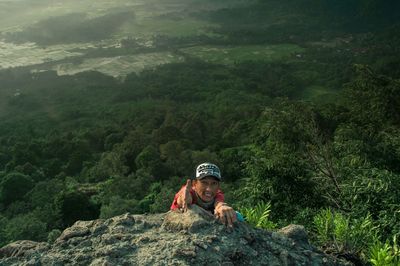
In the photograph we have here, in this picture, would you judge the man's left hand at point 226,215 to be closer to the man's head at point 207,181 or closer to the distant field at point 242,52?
the man's head at point 207,181

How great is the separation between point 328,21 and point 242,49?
40956 millimetres

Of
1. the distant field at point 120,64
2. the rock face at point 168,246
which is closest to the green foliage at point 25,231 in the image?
the rock face at point 168,246

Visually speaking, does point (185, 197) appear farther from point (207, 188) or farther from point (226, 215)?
point (226, 215)

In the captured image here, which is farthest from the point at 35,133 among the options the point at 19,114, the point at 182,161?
the point at 182,161

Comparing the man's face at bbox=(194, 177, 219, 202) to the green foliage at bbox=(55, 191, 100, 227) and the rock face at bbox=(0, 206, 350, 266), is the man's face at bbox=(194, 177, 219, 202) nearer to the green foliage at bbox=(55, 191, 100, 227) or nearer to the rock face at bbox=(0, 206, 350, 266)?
the rock face at bbox=(0, 206, 350, 266)

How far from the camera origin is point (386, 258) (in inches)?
243

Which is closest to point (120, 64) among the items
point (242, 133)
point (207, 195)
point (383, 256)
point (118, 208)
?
point (242, 133)

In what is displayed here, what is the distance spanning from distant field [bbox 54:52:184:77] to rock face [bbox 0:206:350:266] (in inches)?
4392

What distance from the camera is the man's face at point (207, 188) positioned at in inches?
250

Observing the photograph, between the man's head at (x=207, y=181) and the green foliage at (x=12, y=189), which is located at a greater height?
the man's head at (x=207, y=181)

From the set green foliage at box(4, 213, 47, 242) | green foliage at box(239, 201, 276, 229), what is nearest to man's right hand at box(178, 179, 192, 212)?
green foliage at box(239, 201, 276, 229)

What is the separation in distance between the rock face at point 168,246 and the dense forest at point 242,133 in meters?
1.29

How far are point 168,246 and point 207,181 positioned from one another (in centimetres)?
110

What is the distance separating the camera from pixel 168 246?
226 inches
